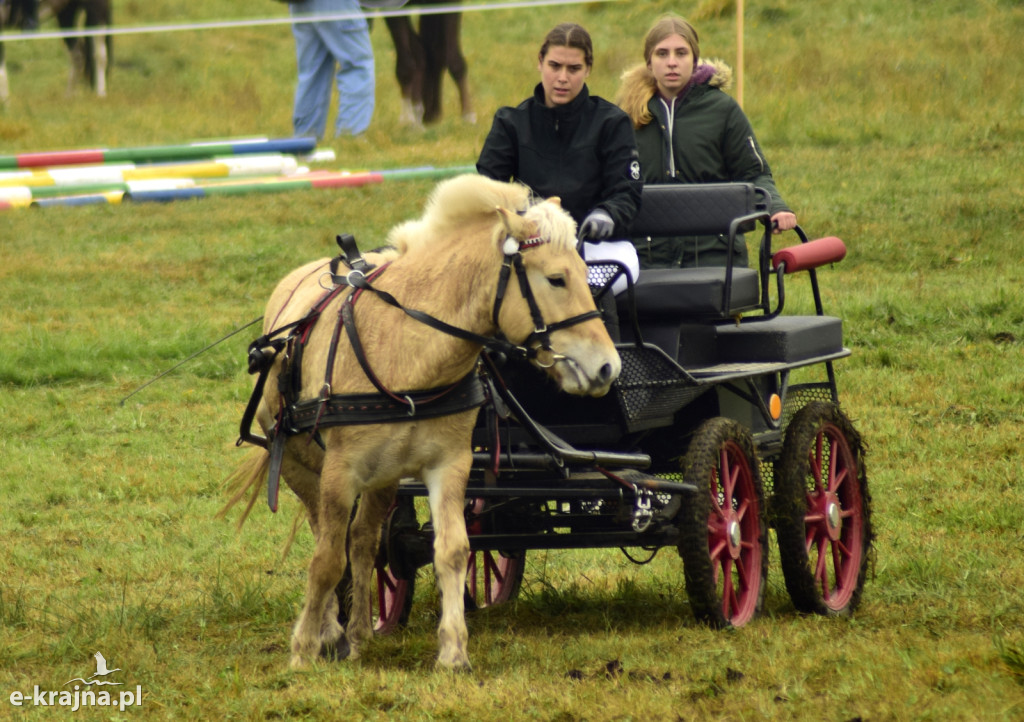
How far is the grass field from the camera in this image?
4348mm

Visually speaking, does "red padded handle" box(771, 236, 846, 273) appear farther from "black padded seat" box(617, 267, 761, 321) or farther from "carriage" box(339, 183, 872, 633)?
"black padded seat" box(617, 267, 761, 321)

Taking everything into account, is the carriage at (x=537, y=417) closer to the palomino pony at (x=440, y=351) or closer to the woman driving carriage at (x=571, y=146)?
the palomino pony at (x=440, y=351)

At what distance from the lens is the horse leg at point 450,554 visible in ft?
14.9

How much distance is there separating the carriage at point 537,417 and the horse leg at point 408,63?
42.8ft

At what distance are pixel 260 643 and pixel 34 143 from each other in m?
14.4

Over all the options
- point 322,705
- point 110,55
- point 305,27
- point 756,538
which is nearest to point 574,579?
point 756,538

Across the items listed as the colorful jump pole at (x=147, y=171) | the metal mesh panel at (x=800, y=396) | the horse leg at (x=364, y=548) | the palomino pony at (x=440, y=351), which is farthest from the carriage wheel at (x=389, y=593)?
the colorful jump pole at (x=147, y=171)

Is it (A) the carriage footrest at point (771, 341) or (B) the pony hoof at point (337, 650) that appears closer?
(B) the pony hoof at point (337, 650)

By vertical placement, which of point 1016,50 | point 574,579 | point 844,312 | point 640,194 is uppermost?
point 1016,50

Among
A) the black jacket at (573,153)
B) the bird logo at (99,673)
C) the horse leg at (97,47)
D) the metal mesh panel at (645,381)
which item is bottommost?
the bird logo at (99,673)

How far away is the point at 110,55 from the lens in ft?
78.4

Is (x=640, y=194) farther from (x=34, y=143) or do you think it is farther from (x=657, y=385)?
(x=34, y=143)

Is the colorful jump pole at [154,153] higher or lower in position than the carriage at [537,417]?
higher

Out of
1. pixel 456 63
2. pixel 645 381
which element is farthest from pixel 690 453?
pixel 456 63
